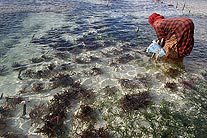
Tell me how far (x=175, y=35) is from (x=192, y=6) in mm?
23322

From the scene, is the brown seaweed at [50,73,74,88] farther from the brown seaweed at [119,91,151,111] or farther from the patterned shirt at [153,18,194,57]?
the patterned shirt at [153,18,194,57]

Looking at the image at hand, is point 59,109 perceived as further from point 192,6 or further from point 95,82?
point 192,6

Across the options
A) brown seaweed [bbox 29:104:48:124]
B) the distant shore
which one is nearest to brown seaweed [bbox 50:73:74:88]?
brown seaweed [bbox 29:104:48:124]

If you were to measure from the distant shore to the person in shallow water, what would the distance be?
17129 mm

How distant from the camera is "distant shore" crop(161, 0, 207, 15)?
30677 mm

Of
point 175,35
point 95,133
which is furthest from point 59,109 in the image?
point 175,35

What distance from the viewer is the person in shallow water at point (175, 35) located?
13352 millimetres

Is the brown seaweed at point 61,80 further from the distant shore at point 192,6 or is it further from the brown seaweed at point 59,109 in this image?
the distant shore at point 192,6

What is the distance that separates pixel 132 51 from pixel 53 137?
9.74 m

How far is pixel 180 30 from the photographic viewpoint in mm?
13453

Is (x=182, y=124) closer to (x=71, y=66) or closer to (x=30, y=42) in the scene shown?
(x=71, y=66)

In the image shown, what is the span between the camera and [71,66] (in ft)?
47.5

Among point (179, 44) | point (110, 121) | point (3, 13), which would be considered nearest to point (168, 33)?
point (179, 44)

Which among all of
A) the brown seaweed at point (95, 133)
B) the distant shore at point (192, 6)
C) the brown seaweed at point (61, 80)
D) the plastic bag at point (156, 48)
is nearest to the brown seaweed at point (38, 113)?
the brown seaweed at point (61, 80)
